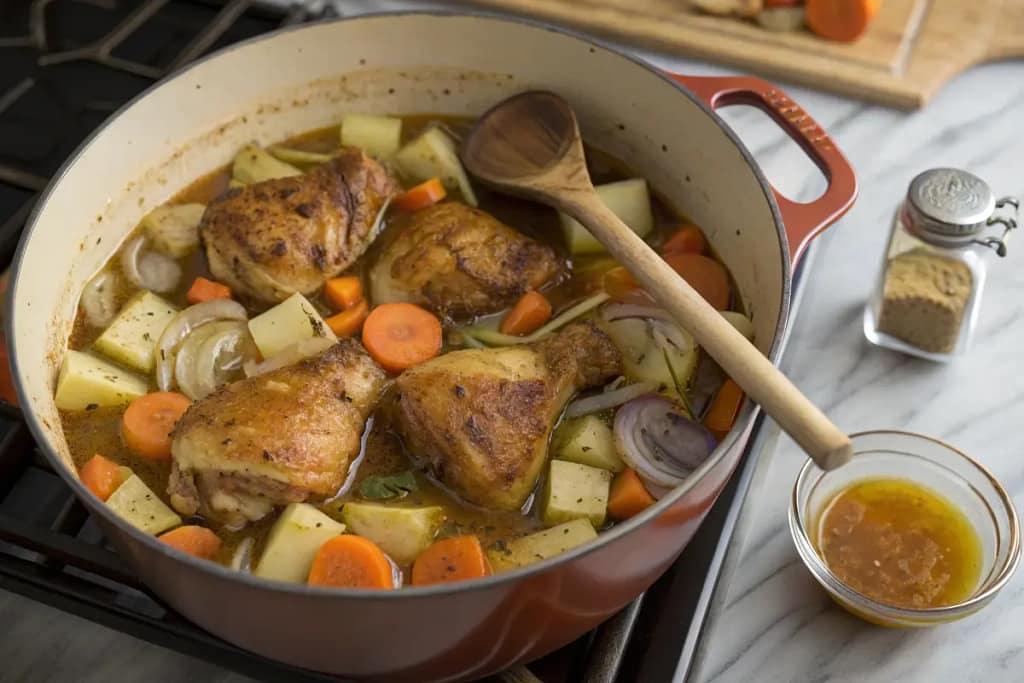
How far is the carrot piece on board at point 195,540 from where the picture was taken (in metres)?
1.80

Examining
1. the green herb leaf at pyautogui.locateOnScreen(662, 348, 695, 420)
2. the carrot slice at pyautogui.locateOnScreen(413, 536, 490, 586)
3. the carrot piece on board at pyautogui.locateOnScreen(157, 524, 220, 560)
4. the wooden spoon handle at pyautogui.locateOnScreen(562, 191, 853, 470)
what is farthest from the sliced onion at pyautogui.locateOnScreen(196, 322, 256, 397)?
the green herb leaf at pyautogui.locateOnScreen(662, 348, 695, 420)

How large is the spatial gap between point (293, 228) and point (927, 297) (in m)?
1.30

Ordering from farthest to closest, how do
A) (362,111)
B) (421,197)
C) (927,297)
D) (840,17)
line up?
(840,17), (362,111), (421,197), (927,297)

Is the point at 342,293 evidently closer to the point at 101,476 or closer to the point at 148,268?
the point at 148,268

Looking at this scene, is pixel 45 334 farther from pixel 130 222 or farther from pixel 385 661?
pixel 385 661

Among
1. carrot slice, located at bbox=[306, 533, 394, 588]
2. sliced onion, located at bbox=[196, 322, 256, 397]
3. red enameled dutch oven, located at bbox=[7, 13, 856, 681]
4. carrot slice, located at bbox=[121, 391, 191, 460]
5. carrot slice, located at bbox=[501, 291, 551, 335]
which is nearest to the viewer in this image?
red enameled dutch oven, located at bbox=[7, 13, 856, 681]

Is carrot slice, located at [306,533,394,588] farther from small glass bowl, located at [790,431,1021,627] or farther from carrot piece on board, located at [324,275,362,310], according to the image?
small glass bowl, located at [790,431,1021,627]

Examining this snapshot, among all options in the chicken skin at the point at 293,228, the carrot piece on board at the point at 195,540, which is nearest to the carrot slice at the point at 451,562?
the carrot piece on board at the point at 195,540

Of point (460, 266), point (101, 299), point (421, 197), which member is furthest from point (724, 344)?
point (101, 299)

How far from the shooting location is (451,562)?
5.79 ft

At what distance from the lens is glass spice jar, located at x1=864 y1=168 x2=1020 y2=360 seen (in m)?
2.14

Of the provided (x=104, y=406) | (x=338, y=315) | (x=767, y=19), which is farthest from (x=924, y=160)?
(x=104, y=406)

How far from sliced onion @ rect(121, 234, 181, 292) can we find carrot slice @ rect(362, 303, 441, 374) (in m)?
0.44

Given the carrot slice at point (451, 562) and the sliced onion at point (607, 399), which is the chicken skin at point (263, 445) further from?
the sliced onion at point (607, 399)
